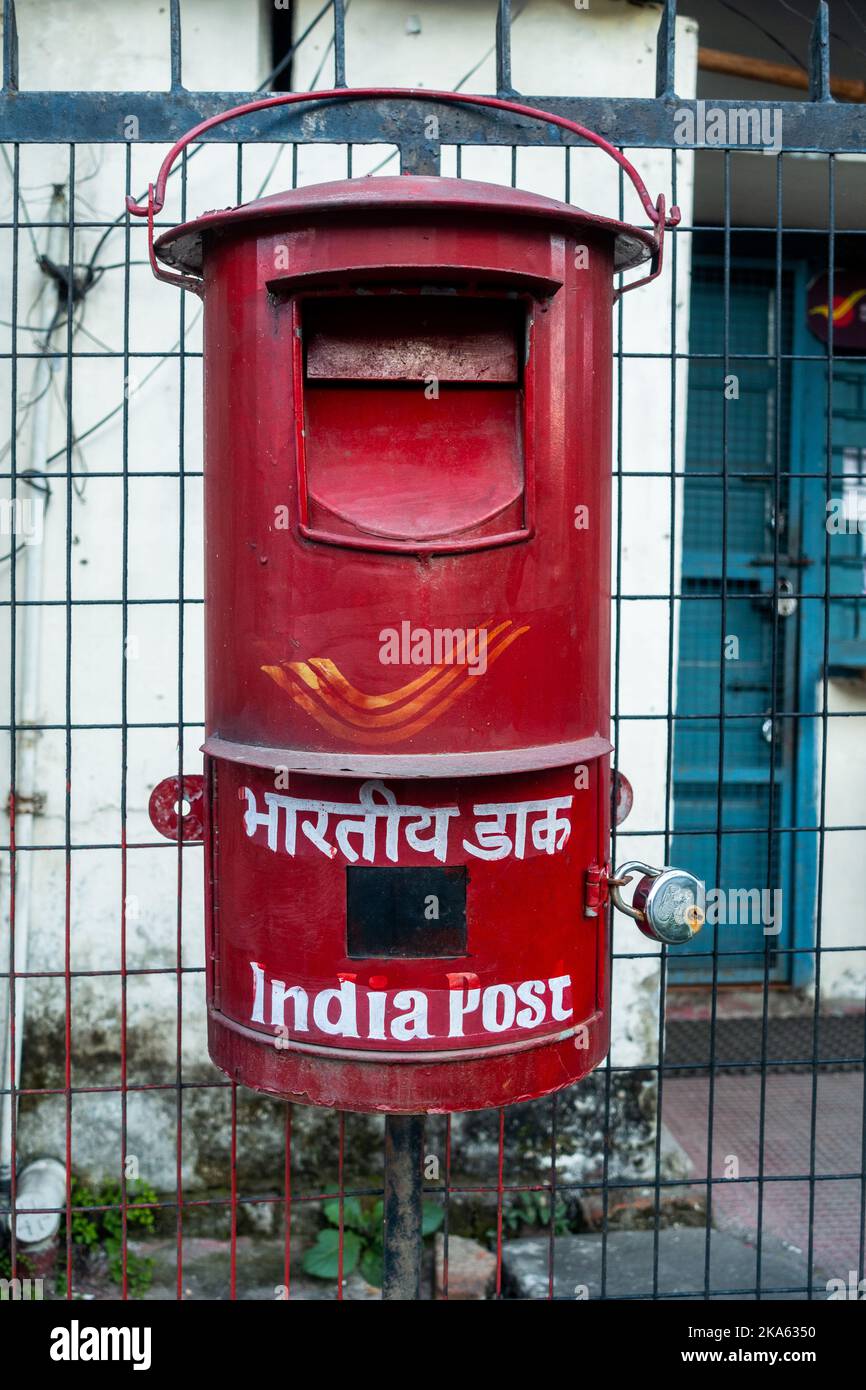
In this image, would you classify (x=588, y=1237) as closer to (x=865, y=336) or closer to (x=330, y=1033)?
(x=330, y=1033)

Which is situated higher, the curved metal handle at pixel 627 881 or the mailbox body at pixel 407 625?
the mailbox body at pixel 407 625

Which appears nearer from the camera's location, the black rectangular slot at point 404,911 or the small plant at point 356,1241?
the black rectangular slot at point 404,911

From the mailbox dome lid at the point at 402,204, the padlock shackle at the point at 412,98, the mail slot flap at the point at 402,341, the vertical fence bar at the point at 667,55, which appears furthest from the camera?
the vertical fence bar at the point at 667,55

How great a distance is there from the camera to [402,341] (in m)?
1.79

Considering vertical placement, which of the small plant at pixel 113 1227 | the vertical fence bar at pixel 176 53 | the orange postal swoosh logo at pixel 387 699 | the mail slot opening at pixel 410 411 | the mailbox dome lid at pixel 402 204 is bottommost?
the small plant at pixel 113 1227

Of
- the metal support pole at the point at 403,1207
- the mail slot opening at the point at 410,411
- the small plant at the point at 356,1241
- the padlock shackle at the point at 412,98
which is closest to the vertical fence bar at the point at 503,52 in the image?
the padlock shackle at the point at 412,98

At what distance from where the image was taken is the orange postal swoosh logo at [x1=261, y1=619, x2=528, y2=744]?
1.73 meters

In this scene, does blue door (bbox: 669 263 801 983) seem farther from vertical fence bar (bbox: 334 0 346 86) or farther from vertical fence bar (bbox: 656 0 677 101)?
vertical fence bar (bbox: 334 0 346 86)

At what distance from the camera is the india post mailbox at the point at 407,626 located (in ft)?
5.66

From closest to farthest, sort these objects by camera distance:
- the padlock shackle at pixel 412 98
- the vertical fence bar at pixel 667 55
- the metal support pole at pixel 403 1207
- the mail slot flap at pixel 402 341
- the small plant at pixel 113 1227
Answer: the mail slot flap at pixel 402 341 → the padlock shackle at pixel 412 98 → the metal support pole at pixel 403 1207 → the vertical fence bar at pixel 667 55 → the small plant at pixel 113 1227

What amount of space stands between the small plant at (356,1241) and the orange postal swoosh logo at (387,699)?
6.88 feet

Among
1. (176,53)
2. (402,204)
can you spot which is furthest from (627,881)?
(176,53)

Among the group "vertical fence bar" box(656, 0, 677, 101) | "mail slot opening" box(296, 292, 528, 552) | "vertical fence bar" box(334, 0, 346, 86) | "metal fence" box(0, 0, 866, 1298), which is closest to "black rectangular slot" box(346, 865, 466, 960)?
"mail slot opening" box(296, 292, 528, 552)

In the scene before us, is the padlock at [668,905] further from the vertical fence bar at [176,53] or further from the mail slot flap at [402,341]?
the vertical fence bar at [176,53]
